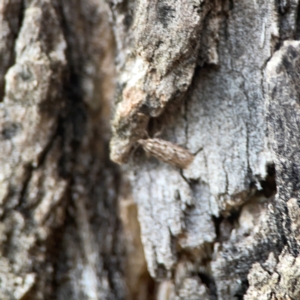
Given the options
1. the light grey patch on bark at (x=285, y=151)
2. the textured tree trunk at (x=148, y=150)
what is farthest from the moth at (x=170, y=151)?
the light grey patch on bark at (x=285, y=151)

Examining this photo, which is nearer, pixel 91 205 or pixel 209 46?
pixel 209 46

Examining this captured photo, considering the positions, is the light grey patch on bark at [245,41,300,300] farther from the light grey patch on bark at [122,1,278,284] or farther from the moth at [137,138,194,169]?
the moth at [137,138,194,169]

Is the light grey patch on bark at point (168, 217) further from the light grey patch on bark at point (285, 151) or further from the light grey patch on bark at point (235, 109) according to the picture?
the light grey patch on bark at point (285, 151)

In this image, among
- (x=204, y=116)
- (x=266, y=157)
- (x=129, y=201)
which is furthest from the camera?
(x=129, y=201)

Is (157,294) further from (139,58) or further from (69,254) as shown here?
(139,58)

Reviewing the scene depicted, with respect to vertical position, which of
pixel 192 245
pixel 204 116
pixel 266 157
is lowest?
pixel 192 245

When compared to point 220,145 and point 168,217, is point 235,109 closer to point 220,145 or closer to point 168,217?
point 220,145

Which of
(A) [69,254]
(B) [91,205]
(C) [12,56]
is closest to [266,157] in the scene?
(B) [91,205]

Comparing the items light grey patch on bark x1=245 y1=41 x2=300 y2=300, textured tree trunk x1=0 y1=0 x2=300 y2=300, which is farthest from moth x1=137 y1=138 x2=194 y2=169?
light grey patch on bark x1=245 y1=41 x2=300 y2=300

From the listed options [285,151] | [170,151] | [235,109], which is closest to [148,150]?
[170,151]
